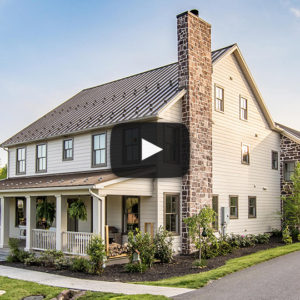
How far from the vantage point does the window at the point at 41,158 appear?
20.9m

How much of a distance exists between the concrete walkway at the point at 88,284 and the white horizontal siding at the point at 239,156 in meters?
8.72

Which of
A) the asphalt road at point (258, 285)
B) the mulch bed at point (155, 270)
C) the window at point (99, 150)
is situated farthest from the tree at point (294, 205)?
the window at point (99, 150)

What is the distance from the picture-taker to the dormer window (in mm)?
22422

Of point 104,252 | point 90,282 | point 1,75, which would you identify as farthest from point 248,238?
point 1,75

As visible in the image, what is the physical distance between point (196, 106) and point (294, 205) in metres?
8.76

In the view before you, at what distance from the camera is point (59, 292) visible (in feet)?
33.3

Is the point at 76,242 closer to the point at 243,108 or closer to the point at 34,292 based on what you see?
the point at 34,292

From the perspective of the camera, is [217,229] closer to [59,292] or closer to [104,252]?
[104,252]

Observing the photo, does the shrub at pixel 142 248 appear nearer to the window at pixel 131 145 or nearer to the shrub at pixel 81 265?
the shrub at pixel 81 265

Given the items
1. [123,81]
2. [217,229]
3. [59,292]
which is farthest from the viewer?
[123,81]

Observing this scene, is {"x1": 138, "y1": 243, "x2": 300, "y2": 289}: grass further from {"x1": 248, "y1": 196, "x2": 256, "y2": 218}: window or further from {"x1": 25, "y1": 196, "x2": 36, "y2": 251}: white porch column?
{"x1": 25, "y1": 196, "x2": 36, "y2": 251}: white porch column

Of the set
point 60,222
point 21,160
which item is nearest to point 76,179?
point 60,222

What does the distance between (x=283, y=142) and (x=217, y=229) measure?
8.79m
